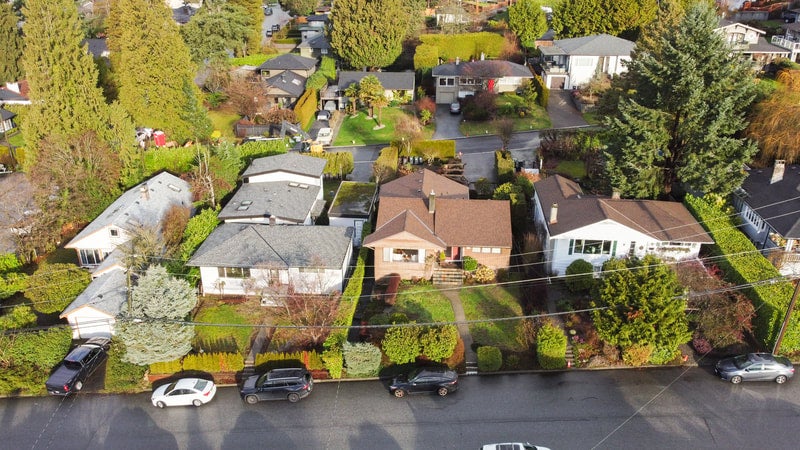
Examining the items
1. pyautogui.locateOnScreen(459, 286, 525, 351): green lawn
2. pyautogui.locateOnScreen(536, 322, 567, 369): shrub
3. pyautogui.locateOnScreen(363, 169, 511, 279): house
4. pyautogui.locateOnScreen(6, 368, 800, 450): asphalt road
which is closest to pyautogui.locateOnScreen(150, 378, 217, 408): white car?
pyautogui.locateOnScreen(6, 368, 800, 450): asphalt road

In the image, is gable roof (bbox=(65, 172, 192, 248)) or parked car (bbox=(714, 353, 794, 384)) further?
gable roof (bbox=(65, 172, 192, 248))

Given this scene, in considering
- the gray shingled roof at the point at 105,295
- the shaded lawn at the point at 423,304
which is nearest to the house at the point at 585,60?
the shaded lawn at the point at 423,304

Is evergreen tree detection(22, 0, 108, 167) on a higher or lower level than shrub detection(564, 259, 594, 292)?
higher

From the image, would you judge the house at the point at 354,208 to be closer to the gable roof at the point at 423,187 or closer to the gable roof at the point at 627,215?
the gable roof at the point at 423,187

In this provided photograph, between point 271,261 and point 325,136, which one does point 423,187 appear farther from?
point 325,136

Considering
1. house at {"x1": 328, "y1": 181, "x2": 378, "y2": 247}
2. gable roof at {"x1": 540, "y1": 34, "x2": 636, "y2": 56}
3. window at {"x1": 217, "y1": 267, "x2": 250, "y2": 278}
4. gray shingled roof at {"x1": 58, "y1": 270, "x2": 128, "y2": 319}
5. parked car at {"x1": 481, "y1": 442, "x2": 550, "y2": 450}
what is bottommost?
parked car at {"x1": 481, "y1": 442, "x2": 550, "y2": 450}

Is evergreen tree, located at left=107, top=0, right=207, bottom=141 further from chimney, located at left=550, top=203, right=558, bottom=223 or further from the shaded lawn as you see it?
chimney, located at left=550, top=203, right=558, bottom=223

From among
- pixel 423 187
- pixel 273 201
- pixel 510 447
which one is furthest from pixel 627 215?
pixel 273 201
